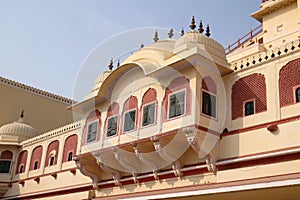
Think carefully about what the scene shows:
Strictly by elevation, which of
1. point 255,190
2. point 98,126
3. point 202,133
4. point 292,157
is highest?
point 98,126

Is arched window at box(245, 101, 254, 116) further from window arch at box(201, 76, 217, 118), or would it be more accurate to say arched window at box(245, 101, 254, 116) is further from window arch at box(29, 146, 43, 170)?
window arch at box(29, 146, 43, 170)

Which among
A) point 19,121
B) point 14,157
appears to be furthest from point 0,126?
point 14,157

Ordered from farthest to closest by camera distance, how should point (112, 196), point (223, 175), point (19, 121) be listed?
point (19, 121)
point (112, 196)
point (223, 175)

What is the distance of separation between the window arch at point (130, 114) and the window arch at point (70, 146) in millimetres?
4941

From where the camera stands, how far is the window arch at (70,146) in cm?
1792

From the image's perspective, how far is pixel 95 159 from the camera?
1478cm

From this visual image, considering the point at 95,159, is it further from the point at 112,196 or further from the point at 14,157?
the point at 14,157

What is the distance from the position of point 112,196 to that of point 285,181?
7.06 metres

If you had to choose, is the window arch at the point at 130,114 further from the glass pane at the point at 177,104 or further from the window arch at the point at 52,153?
the window arch at the point at 52,153

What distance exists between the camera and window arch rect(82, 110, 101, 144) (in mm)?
14867

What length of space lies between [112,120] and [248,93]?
5236 millimetres

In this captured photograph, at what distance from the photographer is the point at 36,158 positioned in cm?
2030

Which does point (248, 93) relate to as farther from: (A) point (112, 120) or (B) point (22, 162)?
(B) point (22, 162)

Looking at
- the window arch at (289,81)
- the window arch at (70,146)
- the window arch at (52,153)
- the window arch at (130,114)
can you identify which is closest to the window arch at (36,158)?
the window arch at (52,153)
